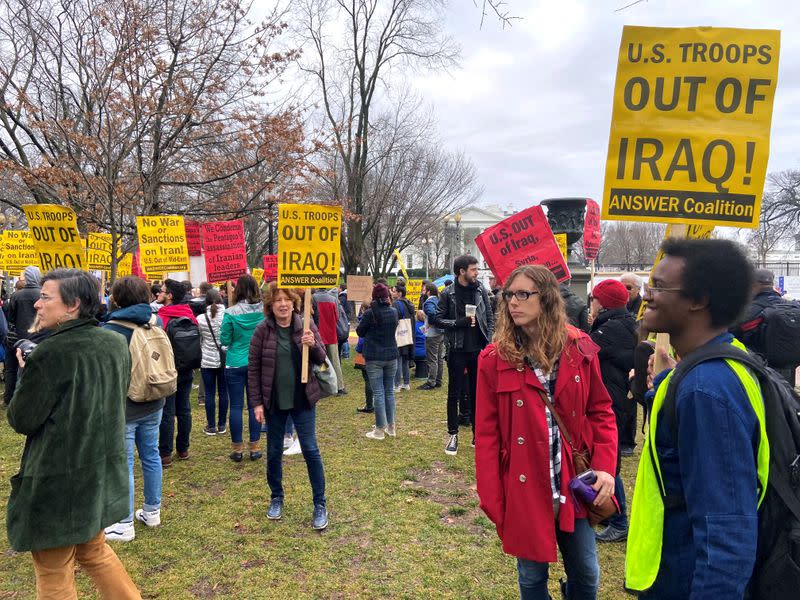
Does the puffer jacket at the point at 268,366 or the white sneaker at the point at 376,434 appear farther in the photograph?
the white sneaker at the point at 376,434

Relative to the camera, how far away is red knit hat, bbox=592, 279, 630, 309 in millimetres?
4953

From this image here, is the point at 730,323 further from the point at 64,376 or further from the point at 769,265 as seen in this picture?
the point at 769,265

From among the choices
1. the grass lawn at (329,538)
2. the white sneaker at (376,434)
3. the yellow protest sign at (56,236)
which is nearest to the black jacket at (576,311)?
the grass lawn at (329,538)

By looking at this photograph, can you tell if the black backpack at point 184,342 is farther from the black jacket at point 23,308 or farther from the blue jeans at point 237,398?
the black jacket at point 23,308

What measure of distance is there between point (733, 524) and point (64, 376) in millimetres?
2948

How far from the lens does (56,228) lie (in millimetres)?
6402

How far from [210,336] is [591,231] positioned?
9.49 metres

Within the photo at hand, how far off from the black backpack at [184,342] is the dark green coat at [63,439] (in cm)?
329

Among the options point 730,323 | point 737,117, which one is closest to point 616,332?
point 737,117

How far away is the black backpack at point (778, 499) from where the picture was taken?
1.46 meters

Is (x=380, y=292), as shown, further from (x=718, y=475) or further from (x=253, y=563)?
(x=718, y=475)

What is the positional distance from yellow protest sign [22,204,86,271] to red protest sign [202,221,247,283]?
10.1 ft

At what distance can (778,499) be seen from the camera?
150 centimetres

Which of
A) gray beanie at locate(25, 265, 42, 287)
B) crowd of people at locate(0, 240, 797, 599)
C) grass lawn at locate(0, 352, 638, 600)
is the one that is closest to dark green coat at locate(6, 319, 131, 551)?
crowd of people at locate(0, 240, 797, 599)
